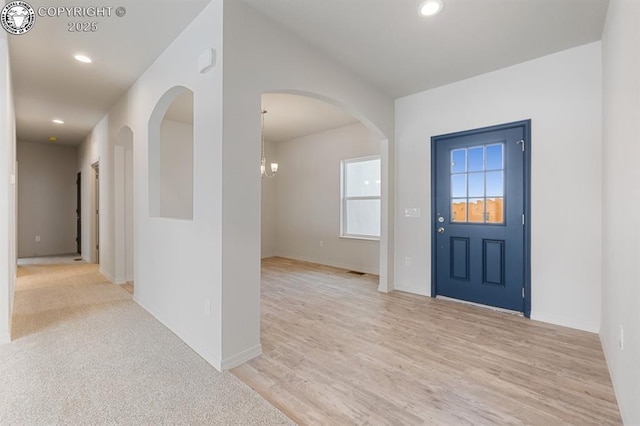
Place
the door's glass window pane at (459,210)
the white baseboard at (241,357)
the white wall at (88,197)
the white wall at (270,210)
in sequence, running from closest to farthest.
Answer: the white baseboard at (241,357) < the door's glass window pane at (459,210) < the white wall at (88,197) < the white wall at (270,210)

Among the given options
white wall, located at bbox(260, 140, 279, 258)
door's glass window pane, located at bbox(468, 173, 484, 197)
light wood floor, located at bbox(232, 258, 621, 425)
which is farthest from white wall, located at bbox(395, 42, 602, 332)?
white wall, located at bbox(260, 140, 279, 258)

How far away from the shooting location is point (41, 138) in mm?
6879

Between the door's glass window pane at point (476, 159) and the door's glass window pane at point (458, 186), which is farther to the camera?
the door's glass window pane at point (458, 186)

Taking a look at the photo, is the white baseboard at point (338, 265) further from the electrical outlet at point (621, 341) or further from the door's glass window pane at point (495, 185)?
the electrical outlet at point (621, 341)

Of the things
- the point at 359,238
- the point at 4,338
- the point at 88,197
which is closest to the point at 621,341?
the point at 359,238

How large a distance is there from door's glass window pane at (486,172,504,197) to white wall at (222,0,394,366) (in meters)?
2.46

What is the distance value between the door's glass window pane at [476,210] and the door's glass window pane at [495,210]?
0.06m

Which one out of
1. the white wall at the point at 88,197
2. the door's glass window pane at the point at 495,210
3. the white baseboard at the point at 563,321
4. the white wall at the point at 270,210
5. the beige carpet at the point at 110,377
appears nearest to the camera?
the beige carpet at the point at 110,377

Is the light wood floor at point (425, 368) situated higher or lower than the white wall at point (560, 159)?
lower

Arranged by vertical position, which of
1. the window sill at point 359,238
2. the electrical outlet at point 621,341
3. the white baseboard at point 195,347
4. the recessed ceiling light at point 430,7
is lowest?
the white baseboard at point 195,347

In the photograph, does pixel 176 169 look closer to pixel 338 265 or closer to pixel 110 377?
pixel 338 265

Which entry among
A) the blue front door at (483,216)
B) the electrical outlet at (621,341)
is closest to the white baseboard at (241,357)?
the electrical outlet at (621,341)

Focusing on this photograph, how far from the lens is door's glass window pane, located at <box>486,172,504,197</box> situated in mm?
3430

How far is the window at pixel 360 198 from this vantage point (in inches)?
221
